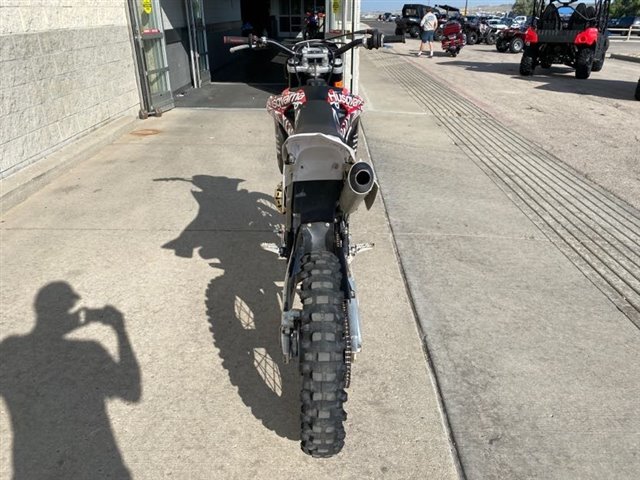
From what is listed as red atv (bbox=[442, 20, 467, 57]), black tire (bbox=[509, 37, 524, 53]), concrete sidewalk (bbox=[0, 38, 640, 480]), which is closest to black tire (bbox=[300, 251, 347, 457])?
concrete sidewalk (bbox=[0, 38, 640, 480])

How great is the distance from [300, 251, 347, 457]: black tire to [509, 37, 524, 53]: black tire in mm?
25057

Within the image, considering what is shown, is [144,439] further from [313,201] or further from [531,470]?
[531,470]

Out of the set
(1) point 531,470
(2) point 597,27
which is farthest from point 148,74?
(2) point 597,27

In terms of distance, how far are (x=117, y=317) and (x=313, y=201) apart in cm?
178

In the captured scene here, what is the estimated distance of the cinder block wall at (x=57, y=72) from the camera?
5.73 metres

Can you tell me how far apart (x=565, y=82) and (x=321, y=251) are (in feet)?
50.1

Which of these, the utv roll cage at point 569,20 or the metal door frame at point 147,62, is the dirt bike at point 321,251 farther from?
the utv roll cage at point 569,20

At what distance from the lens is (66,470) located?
2.34 metres

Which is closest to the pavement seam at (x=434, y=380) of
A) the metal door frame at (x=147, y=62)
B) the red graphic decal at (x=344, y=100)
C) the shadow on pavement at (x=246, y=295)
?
the shadow on pavement at (x=246, y=295)

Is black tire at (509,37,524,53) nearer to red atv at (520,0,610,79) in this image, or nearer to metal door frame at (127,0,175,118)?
red atv at (520,0,610,79)

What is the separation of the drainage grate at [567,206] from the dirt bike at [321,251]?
2.50m

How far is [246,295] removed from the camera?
372 centimetres

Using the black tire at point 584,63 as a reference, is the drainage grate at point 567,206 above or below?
below

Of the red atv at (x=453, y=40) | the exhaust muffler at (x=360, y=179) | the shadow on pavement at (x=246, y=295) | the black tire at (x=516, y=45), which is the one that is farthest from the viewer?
the black tire at (x=516, y=45)
